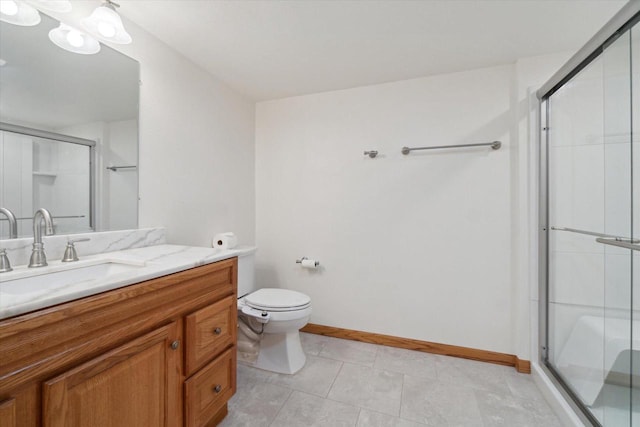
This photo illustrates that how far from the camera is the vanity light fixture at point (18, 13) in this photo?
3.34 ft

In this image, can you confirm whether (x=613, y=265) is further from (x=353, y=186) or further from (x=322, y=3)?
(x=322, y=3)

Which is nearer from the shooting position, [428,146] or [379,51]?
[379,51]

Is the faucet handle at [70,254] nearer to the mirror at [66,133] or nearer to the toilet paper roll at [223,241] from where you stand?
the mirror at [66,133]

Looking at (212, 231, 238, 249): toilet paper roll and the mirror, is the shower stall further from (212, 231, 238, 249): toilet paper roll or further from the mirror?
the mirror

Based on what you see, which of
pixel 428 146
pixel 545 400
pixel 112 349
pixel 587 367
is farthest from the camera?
pixel 428 146

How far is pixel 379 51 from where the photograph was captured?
174 centimetres

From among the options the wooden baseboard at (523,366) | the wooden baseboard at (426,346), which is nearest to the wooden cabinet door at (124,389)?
the wooden baseboard at (426,346)

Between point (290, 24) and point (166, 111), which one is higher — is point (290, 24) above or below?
above

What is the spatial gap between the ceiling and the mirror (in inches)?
16.0

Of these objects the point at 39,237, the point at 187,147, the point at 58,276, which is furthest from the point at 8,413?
the point at 187,147

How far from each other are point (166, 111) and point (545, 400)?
281 centimetres

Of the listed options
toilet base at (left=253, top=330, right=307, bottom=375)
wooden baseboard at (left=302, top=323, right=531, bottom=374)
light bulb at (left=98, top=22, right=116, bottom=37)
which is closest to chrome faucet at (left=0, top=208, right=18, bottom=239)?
light bulb at (left=98, top=22, right=116, bottom=37)

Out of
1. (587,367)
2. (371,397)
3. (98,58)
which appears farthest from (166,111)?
(587,367)

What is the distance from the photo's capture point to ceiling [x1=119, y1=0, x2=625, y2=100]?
1.36 metres
